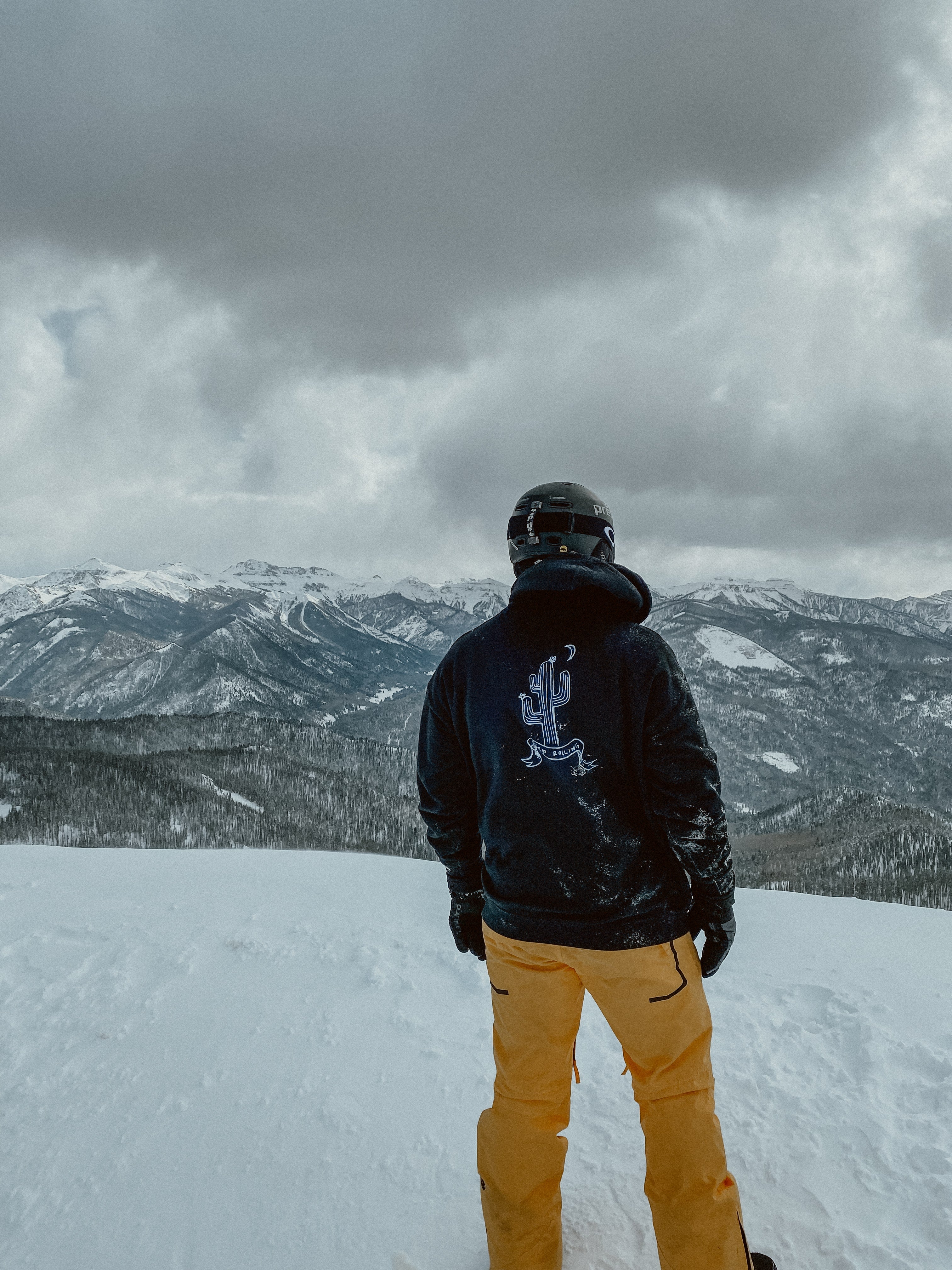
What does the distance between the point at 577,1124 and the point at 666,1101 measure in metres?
1.73

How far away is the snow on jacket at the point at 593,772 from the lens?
262 centimetres

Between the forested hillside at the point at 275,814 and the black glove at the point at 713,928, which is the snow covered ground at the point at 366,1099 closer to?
the black glove at the point at 713,928

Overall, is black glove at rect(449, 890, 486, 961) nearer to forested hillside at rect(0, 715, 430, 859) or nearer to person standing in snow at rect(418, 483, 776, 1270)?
person standing in snow at rect(418, 483, 776, 1270)

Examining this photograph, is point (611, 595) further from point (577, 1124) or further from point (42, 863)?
point (42, 863)

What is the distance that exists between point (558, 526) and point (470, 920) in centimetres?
207

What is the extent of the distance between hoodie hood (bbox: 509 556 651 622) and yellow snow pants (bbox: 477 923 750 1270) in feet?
4.67

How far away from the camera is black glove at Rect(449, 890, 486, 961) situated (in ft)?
11.0

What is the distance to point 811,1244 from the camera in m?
2.93

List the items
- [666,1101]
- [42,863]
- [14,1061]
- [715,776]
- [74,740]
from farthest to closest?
[74,740] < [42,863] < [14,1061] < [715,776] < [666,1101]

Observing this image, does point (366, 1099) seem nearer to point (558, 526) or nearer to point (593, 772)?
point (593, 772)

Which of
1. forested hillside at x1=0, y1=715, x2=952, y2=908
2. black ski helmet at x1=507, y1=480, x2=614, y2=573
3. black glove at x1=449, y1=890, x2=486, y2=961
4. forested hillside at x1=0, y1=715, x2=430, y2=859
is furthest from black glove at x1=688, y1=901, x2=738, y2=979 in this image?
forested hillside at x1=0, y1=715, x2=952, y2=908

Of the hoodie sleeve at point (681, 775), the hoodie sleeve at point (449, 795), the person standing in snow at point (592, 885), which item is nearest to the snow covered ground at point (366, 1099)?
the person standing in snow at point (592, 885)

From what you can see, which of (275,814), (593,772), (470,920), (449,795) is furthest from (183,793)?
(593,772)

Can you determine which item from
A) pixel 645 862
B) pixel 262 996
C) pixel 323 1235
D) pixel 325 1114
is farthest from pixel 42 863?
pixel 645 862
